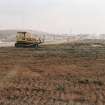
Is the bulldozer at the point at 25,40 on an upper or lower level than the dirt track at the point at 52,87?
upper

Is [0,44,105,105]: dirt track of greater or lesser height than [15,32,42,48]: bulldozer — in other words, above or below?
below

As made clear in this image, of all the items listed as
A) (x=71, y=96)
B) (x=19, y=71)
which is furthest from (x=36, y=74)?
(x=71, y=96)

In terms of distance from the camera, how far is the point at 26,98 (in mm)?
11008

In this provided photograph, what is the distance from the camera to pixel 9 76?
647 inches

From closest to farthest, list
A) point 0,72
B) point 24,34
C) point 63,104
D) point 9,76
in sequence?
1. point 63,104
2. point 9,76
3. point 0,72
4. point 24,34

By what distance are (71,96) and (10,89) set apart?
2.95m

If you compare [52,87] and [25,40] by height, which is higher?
[25,40]

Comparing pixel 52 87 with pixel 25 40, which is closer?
pixel 52 87

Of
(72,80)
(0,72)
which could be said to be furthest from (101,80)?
(0,72)

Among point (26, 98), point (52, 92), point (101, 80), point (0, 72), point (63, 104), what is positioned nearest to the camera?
point (63, 104)

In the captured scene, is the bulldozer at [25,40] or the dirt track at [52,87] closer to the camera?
the dirt track at [52,87]

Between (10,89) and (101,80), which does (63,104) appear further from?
(101,80)

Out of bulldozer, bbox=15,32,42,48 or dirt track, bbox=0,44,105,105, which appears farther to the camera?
bulldozer, bbox=15,32,42,48

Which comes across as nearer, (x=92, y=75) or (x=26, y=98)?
(x=26, y=98)
